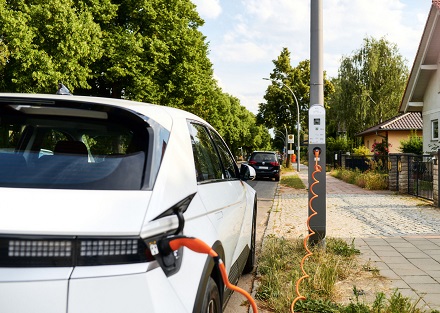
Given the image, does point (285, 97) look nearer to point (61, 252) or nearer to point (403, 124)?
point (403, 124)

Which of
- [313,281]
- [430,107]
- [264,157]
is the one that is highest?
[430,107]

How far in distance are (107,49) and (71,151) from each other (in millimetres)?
26283

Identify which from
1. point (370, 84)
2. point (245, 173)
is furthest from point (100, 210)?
point (370, 84)

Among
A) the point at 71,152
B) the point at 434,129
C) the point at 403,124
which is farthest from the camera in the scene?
the point at 403,124

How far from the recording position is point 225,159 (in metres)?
4.69

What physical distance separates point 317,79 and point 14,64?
19.2 metres

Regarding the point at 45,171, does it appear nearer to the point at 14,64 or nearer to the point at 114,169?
the point at 114,169

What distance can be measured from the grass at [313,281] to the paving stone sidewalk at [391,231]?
0.34 metres

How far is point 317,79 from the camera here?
21.9 feet

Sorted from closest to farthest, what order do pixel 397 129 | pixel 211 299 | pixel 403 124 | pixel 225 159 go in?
pixel 211 299 < pixel 225 159 < pixel 397 129 < pixel 403 124

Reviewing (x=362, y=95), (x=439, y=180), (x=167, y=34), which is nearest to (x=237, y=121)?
(x=362, y=95)

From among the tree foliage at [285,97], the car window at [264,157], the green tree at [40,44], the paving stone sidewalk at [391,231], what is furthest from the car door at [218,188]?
the tree foliage at [285,97]

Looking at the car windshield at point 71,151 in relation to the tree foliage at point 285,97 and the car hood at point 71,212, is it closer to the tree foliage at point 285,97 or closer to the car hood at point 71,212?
the car hood at point 71,212

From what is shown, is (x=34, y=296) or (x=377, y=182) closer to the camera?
(x=34, y=296)
